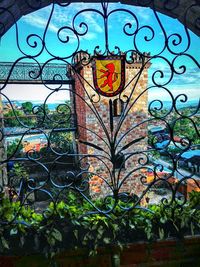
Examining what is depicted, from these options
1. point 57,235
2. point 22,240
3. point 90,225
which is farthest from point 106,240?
point 22,240

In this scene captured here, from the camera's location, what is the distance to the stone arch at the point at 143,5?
94 centimetres

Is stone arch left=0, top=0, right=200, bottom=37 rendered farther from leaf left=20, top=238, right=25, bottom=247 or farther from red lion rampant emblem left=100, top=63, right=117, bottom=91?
leaf left=20, top=238, right=25, bottom=247

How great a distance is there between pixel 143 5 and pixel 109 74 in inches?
15.2

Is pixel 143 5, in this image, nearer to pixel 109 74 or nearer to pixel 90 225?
pixel 109 74

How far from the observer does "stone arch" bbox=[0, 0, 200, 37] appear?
938 millimetres

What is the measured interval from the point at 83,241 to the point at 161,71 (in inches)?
31.1

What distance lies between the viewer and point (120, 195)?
105cm

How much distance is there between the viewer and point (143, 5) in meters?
0.99

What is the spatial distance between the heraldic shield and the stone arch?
1.02 ft

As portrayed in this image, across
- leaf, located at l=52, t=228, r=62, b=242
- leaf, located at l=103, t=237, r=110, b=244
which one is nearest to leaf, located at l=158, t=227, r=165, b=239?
leaf, located at l=103, t=237, r=110, b=244

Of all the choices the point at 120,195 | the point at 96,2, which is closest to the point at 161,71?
the point at 96,2

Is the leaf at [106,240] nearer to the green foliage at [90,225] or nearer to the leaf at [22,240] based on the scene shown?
the green foliage at [90,225]

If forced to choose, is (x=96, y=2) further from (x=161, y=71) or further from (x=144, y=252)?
(x=144, y=252)

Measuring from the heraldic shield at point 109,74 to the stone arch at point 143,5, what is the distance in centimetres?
31
